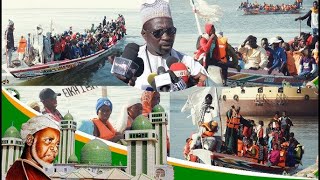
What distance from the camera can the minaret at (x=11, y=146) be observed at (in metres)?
5.46

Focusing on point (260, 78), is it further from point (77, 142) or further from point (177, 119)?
point (77, 142)

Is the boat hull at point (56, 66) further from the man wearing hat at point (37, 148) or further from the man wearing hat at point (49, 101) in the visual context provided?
the man wearing hat at point (37, 148)

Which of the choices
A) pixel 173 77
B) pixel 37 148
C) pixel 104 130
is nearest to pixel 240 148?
pixel 173 77

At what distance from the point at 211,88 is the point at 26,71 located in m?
1.65

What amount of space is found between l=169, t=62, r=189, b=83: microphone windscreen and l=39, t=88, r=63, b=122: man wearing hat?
A: 1.03 metres

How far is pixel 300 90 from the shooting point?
563 centimetres

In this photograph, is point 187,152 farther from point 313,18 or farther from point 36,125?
point 313,18

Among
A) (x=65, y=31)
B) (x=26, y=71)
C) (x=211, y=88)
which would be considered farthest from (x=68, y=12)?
(x=211, y=88)

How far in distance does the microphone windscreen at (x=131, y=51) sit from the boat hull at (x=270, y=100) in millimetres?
819

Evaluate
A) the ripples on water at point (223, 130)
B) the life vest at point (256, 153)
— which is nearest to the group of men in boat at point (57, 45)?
the ripples on water at point (223, 130)

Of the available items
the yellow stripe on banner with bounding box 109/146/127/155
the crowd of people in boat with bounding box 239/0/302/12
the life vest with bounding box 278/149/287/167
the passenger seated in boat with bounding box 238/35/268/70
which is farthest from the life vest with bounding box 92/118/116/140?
the crowd of people in boat with bounding box 239/0/302/12

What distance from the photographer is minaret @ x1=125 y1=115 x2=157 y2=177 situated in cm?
514

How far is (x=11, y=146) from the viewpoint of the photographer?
548 centimetres

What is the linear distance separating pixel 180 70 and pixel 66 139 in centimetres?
111
